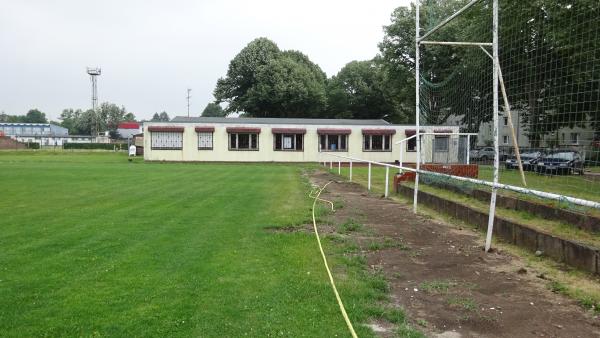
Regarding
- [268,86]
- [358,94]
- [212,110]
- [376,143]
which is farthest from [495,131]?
[212,110]

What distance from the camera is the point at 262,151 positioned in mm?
39250

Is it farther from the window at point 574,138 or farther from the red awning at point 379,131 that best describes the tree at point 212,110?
the window at point 574,138

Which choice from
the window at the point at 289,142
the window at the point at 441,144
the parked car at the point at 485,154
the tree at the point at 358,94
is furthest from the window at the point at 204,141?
the tree at the point at 358,94

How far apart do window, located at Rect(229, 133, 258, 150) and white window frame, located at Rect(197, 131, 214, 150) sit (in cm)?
158

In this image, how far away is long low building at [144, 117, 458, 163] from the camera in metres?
38.3

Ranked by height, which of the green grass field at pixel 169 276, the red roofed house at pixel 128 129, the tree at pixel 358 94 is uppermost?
the tree at pixel 358 94

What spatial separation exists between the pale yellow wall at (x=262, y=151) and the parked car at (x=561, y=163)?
28.5 metres

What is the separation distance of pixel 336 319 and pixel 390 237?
412cm

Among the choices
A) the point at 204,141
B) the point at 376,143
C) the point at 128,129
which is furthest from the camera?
the point at 128,129

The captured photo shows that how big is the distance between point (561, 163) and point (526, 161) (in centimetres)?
244

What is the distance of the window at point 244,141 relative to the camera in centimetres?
3909

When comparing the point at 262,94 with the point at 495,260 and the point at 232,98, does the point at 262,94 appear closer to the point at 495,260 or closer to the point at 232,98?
the point at 232,98

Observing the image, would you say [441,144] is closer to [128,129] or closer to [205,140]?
[205,140]

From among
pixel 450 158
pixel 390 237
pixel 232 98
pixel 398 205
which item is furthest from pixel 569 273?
pixel 232 98
